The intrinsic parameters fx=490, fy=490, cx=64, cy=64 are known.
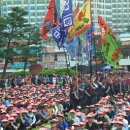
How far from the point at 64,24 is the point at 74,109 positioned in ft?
11.8

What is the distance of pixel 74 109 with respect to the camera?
20609mm

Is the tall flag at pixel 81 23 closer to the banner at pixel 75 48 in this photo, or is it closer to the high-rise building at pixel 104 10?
the banner at pixel 75 48

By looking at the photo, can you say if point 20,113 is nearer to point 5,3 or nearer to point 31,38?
point 31,38

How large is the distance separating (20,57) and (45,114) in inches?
1542

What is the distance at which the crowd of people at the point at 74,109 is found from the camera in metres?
13.0

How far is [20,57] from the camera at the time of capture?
58000mm

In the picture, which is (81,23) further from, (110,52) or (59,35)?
(110,52)

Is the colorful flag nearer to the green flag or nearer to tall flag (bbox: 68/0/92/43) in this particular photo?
tall flag (bbox: 68/0/92/43)

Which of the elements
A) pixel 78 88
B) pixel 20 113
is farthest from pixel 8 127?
pixel 78 88

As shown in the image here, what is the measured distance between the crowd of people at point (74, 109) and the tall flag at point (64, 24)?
6.39 ft

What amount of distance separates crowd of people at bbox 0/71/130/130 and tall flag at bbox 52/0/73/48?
1.95 meters

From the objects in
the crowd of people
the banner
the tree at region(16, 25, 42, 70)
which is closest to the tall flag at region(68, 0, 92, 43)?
the crowd of people

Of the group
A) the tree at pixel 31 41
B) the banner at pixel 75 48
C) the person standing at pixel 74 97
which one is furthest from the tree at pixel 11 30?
the person standing at pixel 74 97

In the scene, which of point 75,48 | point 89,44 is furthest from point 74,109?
point 89,44
